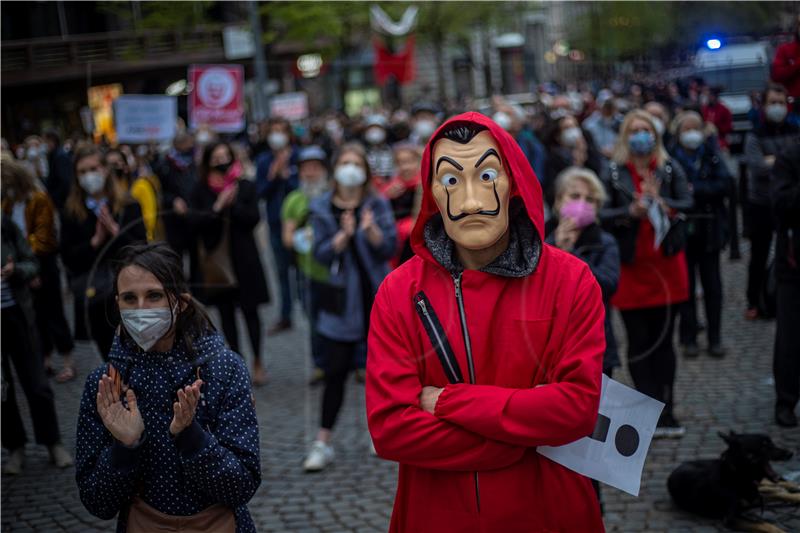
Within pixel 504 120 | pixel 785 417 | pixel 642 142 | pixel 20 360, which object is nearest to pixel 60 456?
pixel 20 360

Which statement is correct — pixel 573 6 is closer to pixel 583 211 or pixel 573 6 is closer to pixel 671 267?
pixel 671 267

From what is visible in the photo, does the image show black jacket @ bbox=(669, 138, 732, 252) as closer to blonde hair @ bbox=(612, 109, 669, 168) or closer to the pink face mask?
blonde hair @ bbox=(612, 109, 669, 168)

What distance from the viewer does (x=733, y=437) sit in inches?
186

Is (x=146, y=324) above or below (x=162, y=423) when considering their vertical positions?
above

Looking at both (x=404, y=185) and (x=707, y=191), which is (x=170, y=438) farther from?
(x=707, y=191)

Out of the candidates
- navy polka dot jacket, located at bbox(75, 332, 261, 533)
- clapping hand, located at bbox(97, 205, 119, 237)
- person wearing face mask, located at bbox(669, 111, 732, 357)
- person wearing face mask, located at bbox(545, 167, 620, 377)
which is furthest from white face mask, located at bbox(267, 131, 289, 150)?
navy polka dot jacket, located at bbox(75, 332, 261, 533)

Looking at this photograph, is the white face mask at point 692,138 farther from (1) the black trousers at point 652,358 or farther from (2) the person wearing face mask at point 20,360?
(2) the person wearing face mask at point 20,360

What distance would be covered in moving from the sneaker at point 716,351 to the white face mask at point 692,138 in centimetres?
157

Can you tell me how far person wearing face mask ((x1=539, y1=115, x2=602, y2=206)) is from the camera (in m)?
10.1

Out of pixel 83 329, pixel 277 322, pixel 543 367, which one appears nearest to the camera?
pixel 543 367

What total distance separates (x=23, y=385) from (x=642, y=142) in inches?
160

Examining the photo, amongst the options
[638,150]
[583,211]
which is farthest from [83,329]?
[638,150]

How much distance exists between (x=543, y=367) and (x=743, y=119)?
1142cm

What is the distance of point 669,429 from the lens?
6.15m
